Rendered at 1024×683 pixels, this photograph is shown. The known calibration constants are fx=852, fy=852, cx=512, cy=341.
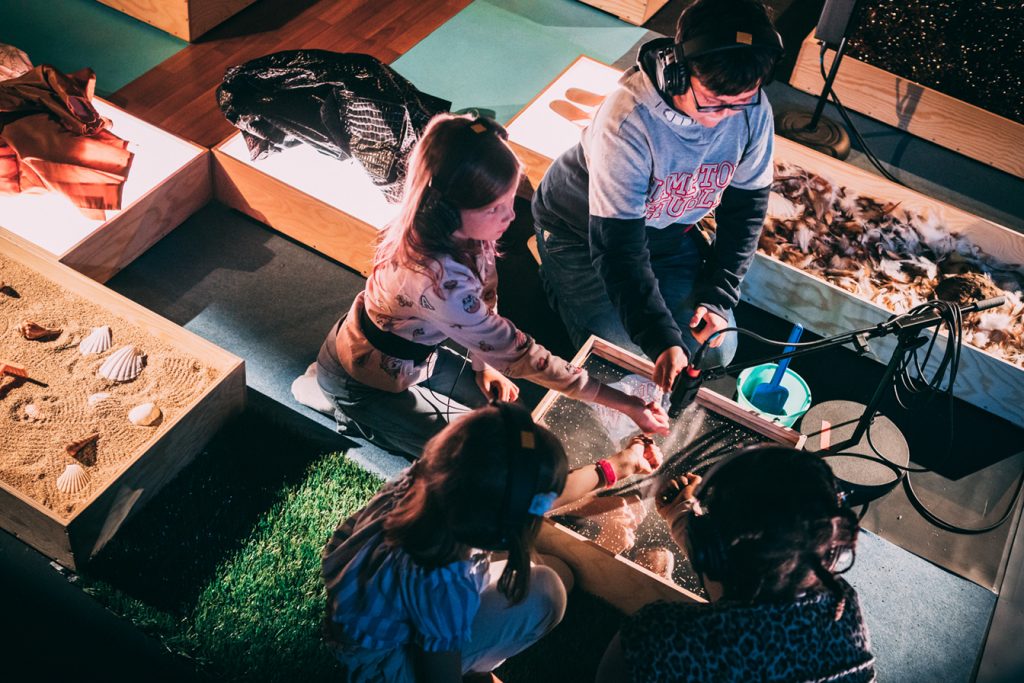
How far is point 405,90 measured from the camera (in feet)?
10.2

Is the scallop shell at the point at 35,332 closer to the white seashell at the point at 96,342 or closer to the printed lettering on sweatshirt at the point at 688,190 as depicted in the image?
the white seashell at the point at 96,342

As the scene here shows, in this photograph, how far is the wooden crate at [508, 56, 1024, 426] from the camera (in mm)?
2785

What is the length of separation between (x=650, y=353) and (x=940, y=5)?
2.53 meters

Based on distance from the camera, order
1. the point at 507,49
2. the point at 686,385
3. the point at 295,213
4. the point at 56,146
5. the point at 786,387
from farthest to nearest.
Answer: the point at 507,49 → the point at 295,213 → the point at 56,146 → the point at 786,387 → the point at 686,385

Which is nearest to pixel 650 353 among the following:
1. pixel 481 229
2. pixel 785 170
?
pixel 481 229

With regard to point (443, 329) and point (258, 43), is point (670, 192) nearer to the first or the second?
point (443, 329)

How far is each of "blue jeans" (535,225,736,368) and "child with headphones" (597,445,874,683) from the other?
96 cm

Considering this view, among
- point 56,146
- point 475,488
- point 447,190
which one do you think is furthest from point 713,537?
point 56,146

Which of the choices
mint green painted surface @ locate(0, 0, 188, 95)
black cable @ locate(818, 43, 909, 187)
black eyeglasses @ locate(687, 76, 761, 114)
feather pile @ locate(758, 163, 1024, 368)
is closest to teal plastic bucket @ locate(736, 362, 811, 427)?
feather pile @ locate(758, 163, 1024, 368)

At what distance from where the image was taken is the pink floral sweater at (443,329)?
1.99 m

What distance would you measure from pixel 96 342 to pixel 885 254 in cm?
265

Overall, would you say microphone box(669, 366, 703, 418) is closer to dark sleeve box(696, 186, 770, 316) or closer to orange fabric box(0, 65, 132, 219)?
dark sleeve box(696, 186, 770, 316)

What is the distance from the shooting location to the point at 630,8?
168 inches

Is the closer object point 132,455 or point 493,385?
point 132,455
